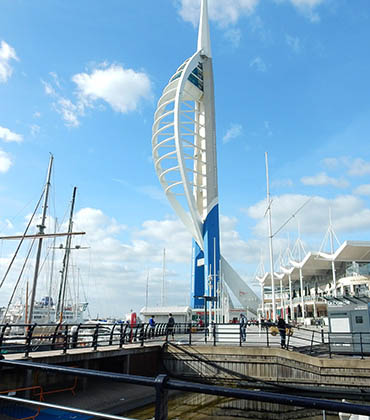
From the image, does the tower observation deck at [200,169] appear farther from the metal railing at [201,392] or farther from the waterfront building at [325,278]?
the metal railing at [201,392]

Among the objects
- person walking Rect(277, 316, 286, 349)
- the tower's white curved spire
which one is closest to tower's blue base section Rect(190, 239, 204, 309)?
the tower's white curved spire

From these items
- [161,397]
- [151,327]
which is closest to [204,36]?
[151,327]

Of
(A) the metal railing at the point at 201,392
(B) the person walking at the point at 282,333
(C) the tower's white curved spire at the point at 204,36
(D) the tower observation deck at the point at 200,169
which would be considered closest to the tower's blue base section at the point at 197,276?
(D) the tower observation deck at the point at 200,169

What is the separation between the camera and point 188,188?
47.6m

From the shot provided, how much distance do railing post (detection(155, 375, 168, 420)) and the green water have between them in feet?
37.9

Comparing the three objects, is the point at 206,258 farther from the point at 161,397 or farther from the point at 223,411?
the point at 161,397

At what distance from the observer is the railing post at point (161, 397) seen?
6.56ft

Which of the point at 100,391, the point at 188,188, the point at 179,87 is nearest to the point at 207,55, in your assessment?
the point at 179,87

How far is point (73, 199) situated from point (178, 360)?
22.2m

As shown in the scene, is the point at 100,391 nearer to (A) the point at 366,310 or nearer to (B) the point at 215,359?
(B) the point at 215,359

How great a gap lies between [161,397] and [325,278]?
71.4 m

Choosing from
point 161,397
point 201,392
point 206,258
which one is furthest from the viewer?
point 206,258

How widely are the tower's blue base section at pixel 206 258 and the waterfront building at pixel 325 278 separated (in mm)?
7677

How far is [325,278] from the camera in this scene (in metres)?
68.0
